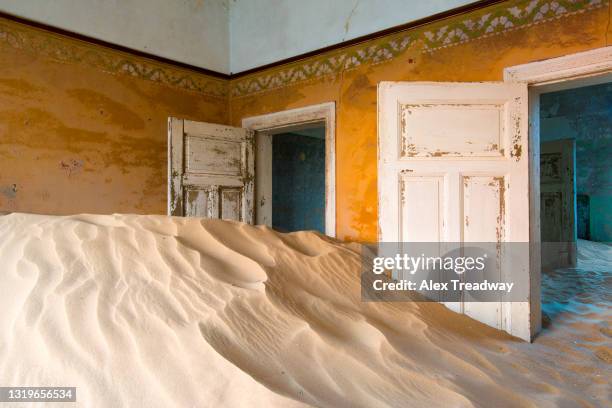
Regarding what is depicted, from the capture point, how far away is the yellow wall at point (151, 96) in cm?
336

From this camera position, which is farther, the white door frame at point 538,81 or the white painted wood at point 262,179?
the white painted wood at point 262,179

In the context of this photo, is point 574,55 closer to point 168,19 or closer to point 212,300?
point 212,300

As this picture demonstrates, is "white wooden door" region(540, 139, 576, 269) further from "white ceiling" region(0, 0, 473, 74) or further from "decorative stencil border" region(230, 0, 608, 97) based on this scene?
"white ceiling" region(0, 0, 473, 74)

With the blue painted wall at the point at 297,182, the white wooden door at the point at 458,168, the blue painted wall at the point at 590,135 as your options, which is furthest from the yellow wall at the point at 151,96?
the blue painted wall at the point at 590,135

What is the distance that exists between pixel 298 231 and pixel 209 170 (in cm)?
176

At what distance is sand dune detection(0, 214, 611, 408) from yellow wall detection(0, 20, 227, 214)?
5.55 feet

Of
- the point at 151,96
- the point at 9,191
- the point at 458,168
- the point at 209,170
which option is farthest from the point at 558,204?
the point at 9,191

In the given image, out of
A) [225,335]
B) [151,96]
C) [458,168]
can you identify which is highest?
[151,96]

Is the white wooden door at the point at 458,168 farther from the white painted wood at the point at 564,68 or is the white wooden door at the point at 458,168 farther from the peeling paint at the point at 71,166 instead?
the peeling paint at the point at 71,166

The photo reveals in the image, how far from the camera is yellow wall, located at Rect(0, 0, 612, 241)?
336cm

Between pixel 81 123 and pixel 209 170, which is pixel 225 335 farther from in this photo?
pixel 81 123

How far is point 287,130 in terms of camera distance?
5.18 meters

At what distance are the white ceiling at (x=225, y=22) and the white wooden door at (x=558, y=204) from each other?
11.8 feet

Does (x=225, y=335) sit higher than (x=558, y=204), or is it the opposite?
(x=558, y=204)
